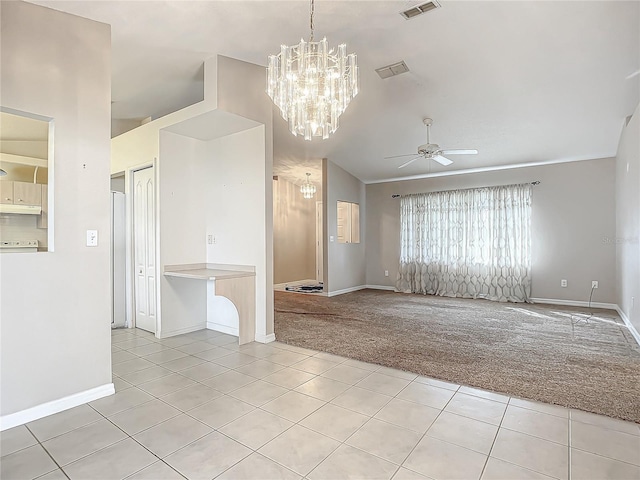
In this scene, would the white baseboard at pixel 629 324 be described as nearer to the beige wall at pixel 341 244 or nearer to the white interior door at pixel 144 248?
the beige wall at pixel 341 244

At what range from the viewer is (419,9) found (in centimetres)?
284

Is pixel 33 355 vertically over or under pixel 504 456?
over

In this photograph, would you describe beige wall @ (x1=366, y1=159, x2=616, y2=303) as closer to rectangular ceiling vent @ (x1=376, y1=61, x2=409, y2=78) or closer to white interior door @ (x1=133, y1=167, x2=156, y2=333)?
rectangular ceiling vent @ (x1=376, y1=61, x2=409, y2=78)

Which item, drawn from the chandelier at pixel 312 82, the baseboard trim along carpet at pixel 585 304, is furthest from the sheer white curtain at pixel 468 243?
the chandelier at pixel 312 82

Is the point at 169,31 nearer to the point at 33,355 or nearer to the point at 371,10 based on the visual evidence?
the point at 371,10

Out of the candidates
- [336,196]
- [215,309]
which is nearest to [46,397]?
[215,309]

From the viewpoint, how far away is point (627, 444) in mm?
1957

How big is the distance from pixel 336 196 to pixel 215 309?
12.6ft

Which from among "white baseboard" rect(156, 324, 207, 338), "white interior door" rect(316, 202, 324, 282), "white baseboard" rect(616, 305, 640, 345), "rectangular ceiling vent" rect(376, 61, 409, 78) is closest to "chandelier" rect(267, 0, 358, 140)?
"rectangular ceiling vent" rect(376, 61, 409, 78)

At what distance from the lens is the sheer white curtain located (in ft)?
21.1

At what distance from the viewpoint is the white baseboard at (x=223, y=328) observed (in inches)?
165

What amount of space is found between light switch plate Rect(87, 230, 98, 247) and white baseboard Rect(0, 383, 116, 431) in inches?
41.7

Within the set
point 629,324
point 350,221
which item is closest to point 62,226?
point 629,324

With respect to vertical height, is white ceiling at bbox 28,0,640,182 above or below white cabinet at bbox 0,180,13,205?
above
